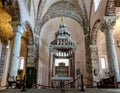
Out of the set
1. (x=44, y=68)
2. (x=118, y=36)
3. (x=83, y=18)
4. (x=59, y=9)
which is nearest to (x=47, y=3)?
(x=59, y=9)

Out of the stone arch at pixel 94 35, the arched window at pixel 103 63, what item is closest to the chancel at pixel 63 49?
the arched window at pixel 103 63

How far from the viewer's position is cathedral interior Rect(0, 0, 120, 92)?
29.7 feet

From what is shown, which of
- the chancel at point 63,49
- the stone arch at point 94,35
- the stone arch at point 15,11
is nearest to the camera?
the stone arch at point 15,11

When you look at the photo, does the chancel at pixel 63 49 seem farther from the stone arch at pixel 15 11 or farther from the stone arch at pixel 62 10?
the stone arch at pixel 15 11

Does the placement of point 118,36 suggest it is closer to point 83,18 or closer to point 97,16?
point 83,18

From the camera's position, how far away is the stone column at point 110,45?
27.9 feet

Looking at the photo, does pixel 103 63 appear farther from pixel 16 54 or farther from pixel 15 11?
pixel 15 11

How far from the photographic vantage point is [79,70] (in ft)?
50.7

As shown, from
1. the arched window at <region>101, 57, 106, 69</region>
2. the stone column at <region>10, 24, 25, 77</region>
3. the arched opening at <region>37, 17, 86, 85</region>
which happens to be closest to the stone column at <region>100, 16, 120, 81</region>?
the stone column at <region>10, 24, 25, 77</region>

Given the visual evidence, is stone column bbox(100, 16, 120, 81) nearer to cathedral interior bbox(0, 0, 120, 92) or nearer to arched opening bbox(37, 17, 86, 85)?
cathedral interior bbox(0, 0, 120, 92)

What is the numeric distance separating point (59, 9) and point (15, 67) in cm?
873

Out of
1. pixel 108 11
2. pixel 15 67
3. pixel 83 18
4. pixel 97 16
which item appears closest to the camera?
pixel 15 67

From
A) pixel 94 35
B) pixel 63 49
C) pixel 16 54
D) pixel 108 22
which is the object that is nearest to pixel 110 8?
pixel 108 22

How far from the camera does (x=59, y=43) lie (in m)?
16.9
